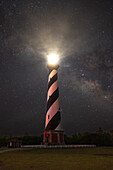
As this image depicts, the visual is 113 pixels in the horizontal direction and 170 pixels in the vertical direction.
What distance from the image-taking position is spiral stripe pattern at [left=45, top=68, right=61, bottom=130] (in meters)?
28.9

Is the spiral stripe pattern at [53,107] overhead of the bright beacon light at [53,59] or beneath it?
beneath

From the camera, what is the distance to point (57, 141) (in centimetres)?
2853

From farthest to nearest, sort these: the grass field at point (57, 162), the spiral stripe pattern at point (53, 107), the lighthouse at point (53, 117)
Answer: the spiral stripe pattern at point (53, 107) → the lighthouse at point (53, 117) → the grass field at point (57, 162)

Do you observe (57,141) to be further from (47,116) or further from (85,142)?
(85,142)

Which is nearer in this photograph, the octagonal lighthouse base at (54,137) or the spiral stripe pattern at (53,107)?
the octagonal lighthouse base at (54,137)

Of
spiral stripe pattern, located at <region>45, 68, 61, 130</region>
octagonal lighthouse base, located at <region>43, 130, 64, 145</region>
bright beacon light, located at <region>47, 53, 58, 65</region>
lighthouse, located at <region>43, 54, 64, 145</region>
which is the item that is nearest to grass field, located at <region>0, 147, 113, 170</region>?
octagonal lighthouse base, located at <region>43, 130, 64, 145</region>

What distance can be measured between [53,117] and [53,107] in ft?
5.70

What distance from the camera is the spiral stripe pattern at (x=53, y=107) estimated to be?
2888cm

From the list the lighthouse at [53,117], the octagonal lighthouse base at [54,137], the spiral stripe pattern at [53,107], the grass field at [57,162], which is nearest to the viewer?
the grass field at [57,162]

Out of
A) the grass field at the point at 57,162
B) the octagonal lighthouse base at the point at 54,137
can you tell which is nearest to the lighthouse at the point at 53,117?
the octagonal lighthouse base at the point at 54,137

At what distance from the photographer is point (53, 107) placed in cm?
2948

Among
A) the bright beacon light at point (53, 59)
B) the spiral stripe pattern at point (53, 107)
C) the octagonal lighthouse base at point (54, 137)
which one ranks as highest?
the bright beacon light at point (53, 59)

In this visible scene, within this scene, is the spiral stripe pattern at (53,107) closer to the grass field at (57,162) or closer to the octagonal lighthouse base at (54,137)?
the octagonal lighthouse base at (54,137)

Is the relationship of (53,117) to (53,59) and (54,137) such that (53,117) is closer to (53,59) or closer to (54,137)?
(54,137)
